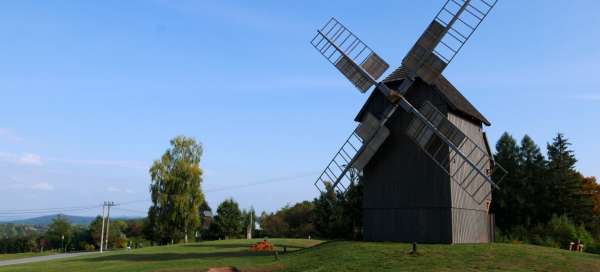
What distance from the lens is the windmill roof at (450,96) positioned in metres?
26.2

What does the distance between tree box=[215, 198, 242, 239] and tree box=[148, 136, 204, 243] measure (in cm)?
553

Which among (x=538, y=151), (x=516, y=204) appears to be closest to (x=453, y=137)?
(x=516, y=204)

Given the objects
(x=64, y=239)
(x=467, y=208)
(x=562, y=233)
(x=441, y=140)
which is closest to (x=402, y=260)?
(x=441, y=140)

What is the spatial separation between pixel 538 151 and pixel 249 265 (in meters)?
47.1

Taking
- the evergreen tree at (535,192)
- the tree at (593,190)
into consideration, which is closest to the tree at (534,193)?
the evergreen tree at (535,192)

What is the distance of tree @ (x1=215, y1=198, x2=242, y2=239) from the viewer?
209 feet

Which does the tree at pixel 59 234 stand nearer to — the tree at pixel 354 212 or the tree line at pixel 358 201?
the tree line at pixel 358 201

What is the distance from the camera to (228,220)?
209ft

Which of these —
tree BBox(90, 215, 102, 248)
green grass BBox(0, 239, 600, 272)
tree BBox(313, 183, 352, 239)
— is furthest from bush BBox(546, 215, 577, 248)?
tree BBox(90, 215, 102, 248)

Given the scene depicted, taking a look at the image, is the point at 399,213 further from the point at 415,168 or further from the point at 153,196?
the point at 153,196

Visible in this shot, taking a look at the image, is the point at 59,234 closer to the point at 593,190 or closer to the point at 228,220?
the point at 228,220

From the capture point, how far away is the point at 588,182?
6209 centimetres

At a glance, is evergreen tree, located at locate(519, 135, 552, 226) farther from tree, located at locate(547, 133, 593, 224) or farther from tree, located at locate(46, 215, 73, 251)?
tree, located at locate(46, 215, 73, 251)

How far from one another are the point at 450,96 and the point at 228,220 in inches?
1678
